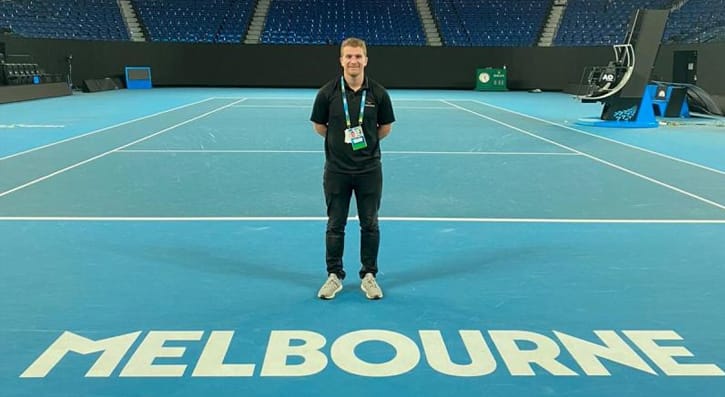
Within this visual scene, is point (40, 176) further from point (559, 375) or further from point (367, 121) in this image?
point (559, 375)

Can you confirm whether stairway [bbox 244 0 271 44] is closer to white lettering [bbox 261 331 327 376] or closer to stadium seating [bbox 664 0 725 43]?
stadium seating [bbox 664 0 725 43]

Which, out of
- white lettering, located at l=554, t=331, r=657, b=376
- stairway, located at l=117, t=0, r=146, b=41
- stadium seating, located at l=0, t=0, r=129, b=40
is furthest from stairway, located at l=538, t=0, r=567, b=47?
white lettering, located at l=554, t=331, r=657, b=376

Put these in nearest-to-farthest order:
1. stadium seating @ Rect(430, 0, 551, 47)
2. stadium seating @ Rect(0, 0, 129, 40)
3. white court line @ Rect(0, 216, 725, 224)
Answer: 1. white court line @ Rect(0, 216, 725, 224)
2. stadium seating @ Rect(0, 0, 129, 40)
3. stadium seating @ Rect(430, 0, 551, 47)

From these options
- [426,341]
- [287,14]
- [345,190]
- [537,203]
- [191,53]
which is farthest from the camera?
[287,14]

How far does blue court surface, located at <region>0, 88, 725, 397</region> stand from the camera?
394 cm

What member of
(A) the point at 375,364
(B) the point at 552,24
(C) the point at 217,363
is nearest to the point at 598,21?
(B) the point at 552,24

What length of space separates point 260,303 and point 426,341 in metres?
1.34

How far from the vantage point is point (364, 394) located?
3.68 m

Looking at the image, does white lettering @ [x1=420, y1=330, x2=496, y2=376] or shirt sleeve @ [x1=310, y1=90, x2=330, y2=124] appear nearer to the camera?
white lettering @ [x1=420, y1=330, x2=496, y2=376]

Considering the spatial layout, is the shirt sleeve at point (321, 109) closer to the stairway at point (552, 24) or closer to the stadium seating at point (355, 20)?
the stadium seating at point (355, 20)

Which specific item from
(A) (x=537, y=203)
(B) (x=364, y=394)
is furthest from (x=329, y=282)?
(A) (x=537, y=203)

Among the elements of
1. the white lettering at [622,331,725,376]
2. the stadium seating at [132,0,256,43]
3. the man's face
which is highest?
the stadium seating at [132,0,256,43]

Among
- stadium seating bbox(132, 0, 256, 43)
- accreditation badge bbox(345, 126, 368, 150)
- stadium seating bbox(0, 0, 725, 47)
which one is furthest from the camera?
stadium seating bbox(132, 0, 256, 43)

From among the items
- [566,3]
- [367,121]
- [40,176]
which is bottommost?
[40,176]
